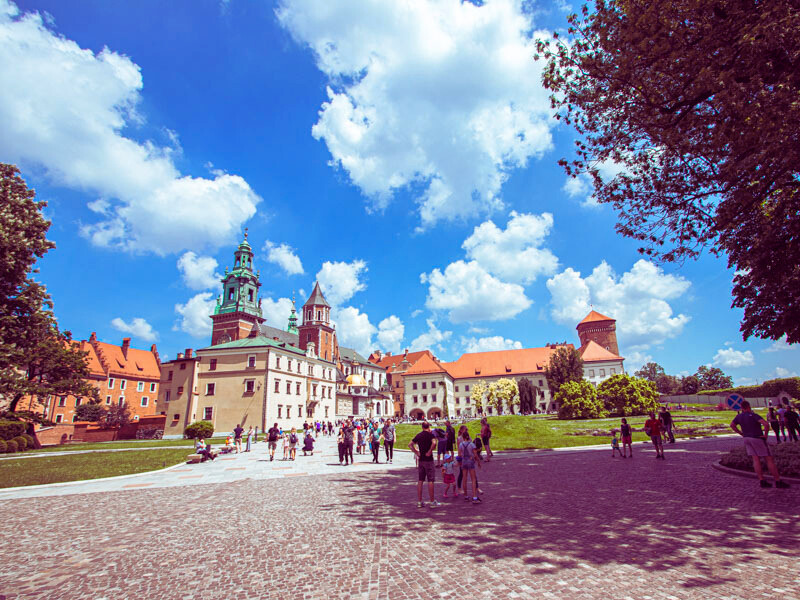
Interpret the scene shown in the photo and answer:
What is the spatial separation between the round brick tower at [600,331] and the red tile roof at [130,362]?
90500 mm

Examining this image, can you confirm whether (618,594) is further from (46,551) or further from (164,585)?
(46,551)

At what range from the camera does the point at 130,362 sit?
72625mm

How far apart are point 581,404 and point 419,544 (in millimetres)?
44603

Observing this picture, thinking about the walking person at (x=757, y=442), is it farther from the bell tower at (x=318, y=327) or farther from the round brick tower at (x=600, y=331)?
the round brick tower at (x=600, y=331)

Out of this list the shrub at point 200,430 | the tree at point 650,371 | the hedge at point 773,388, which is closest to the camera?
the shrub at point 200,430

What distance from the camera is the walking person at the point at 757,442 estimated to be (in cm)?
915

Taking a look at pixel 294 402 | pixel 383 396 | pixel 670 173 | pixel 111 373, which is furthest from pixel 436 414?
pixel 670 173

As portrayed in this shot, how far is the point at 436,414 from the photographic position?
283ft

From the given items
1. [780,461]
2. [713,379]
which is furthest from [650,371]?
[780,461]

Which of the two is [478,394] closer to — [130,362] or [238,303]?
[238,303]

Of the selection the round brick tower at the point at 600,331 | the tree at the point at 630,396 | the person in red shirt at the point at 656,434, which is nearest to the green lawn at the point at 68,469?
the person in red shirt at the point at 656,434

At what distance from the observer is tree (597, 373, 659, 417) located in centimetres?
4366

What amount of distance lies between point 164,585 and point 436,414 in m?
84.2

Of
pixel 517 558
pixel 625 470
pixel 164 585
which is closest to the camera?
pixel 164 585
